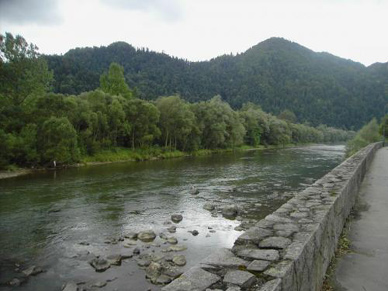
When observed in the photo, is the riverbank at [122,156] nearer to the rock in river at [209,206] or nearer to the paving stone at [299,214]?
the rock in river at [209,206]

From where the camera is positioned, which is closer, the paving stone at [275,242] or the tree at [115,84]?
the paving stone at [275,242]

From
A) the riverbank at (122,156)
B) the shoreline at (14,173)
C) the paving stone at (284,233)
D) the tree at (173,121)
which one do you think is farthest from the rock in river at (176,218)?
the tree at (173,121)

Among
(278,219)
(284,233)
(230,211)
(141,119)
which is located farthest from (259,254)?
(141,119)

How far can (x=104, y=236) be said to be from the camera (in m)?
13.2

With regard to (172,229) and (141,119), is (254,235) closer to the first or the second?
(172,229)

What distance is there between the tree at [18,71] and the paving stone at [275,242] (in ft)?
152

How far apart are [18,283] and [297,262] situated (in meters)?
8.39

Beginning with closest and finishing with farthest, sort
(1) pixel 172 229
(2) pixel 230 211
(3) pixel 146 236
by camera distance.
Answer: (3) pixel 146 236
(1) pixel 172 229
(2) pixel 230 211

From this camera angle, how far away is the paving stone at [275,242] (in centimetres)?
491

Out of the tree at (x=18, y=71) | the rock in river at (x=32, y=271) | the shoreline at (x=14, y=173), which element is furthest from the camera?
the tree at (x=18, y=71)

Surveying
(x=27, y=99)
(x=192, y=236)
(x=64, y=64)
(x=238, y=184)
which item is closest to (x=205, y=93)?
(x=64, y=64)

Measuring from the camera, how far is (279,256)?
4.51 m

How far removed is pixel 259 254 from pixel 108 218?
40.8 ft

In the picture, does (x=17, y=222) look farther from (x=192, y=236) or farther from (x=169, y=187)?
(x=169, y=187)
